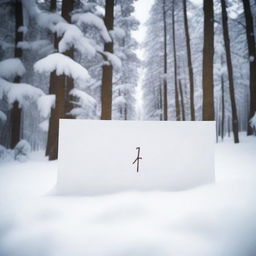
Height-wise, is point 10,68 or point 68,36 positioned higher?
point 68,36

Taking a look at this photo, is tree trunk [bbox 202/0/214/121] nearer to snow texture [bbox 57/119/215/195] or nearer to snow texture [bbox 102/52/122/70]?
snow texture [bbox 102/52/122/70]

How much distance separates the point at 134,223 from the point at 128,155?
119 centimetres

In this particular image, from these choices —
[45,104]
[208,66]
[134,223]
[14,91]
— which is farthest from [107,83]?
[134,223]

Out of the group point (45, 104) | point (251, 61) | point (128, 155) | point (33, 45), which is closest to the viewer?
point (128, 155)

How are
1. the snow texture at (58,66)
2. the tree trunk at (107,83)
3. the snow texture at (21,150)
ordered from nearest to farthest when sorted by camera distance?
1. the snow texture at (58,66)
2. the tree trunk at (107,83)
3. the snow texture at (21,150)

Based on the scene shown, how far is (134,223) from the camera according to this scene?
2.64 meters

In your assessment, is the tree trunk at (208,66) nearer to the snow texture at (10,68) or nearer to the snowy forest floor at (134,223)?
the snowy forest floor at (134,223)

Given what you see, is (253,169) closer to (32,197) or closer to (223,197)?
(223,197)

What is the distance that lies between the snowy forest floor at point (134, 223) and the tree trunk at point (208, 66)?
146 inches

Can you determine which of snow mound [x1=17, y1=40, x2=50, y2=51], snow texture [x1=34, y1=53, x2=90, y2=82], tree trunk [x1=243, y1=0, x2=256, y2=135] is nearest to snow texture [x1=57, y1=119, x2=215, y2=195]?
snow texture [x1=34, y1=53, x2=90, y2=82]

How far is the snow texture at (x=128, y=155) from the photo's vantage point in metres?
3.51

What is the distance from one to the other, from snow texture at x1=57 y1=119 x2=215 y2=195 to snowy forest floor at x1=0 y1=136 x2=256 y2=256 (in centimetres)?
21

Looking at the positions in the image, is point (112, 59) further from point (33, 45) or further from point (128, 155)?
point (128, 155)

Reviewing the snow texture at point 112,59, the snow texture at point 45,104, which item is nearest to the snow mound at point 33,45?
the snow texture at point 45,104
